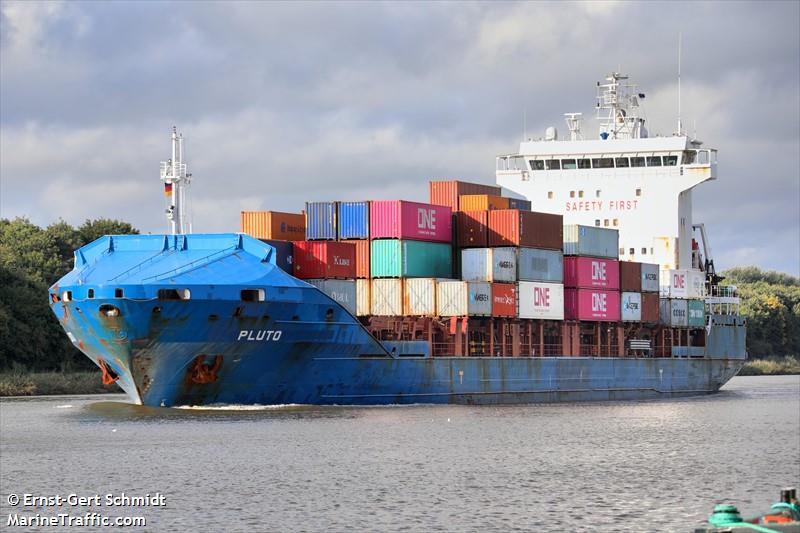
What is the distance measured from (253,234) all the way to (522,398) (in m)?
13.6

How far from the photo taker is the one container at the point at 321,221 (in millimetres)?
50312

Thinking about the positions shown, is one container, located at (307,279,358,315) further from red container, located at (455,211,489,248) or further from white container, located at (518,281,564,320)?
white container, located at (518,281,564,320)

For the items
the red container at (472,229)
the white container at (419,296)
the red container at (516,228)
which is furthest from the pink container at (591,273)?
the white container at (419,296)

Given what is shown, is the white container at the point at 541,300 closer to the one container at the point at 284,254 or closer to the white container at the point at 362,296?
the white container at the point at 362,296

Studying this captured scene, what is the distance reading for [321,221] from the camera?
50375 millimetres

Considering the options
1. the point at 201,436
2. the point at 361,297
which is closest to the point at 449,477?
the point at 201,436

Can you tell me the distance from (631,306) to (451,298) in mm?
13841

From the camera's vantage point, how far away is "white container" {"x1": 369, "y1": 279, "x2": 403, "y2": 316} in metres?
49.5

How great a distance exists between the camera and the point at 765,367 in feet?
376

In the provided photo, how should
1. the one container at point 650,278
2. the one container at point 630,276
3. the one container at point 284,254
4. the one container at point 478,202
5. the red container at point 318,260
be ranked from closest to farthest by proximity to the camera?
1. the one container at point 284,254
2. the red container at point 318,260
3. the one container at point 478,202
4. the one container at point 630,276
5. the one container at point 650,278

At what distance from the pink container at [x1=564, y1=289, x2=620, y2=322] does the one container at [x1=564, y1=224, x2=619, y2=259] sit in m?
1.71

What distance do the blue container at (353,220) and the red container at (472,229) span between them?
16.5ft

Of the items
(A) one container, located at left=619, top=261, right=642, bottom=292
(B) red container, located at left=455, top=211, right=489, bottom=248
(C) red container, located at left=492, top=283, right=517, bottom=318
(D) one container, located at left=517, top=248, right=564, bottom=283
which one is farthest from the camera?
(A) one container, located at left=619, top=261, right=642, bottom=292

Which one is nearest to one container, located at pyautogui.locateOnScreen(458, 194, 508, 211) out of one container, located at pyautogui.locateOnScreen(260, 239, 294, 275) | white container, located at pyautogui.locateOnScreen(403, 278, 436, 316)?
white container, located at pyautogui.locateOnScreen(403, 278, 436, 316)
